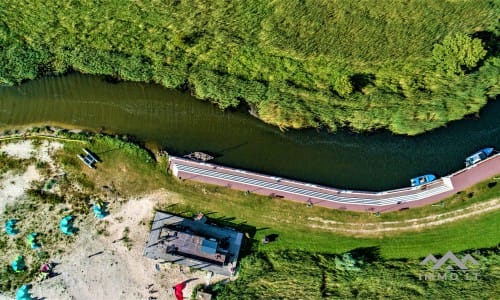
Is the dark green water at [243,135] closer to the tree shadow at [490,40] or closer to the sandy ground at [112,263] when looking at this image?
the tree shadow at [490,40]

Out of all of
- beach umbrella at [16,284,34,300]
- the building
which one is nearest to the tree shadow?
the building

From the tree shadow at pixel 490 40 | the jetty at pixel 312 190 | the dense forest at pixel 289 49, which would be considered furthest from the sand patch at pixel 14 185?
the tree shadow at pixel 490 40

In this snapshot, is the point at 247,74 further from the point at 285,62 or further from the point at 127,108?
the point at 127,108

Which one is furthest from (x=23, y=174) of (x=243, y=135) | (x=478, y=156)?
(x=478, y=156)

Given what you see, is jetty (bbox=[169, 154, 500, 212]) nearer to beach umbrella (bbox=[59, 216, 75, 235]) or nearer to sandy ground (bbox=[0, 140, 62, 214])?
beach umbrella (bbox=[59, 216, 75, 235])

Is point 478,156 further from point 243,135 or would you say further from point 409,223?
point 243,135

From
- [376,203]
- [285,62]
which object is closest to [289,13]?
[285,62]
